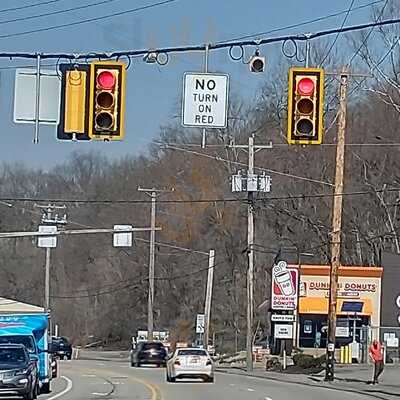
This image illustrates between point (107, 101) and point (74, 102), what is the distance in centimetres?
122

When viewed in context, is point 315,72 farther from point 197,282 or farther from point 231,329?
point 197,282

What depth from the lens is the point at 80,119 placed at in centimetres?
2080

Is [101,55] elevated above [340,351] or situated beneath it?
elevated above

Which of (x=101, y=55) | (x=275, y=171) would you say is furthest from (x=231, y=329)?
(x=101, y=55)

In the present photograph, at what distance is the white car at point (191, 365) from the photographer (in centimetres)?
4178

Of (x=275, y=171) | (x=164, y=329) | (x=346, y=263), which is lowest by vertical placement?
(x=164, y=329)

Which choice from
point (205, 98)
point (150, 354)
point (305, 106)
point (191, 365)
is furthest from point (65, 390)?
point (150, 354)

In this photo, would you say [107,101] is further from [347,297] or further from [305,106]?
[347,297]

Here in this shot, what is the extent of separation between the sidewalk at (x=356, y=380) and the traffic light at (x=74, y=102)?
15.0m

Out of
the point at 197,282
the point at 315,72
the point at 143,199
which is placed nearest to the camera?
the point at 315,72

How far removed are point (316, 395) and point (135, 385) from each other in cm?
823

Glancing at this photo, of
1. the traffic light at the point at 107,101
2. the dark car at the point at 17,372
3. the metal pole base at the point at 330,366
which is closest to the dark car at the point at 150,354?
the metal pole base at the point at 330,366

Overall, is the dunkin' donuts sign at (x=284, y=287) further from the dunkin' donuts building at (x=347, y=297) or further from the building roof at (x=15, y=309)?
the building roof at (x=15, y=309)

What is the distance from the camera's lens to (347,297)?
62.7 metres
